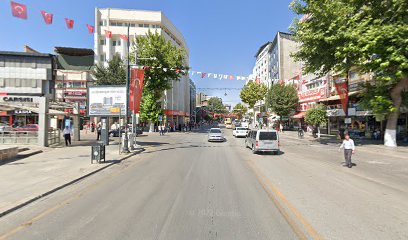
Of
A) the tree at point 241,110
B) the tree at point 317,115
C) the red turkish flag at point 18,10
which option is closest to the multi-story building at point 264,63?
the tree at point 241,110

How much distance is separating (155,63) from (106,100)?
76.4 ft

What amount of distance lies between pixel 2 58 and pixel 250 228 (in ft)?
179

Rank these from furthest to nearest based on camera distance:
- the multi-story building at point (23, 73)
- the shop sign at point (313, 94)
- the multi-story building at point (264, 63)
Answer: the multi-story building at point (264, 63), the multi-story building at point (23, 73), the shop sign at point (313, 94)

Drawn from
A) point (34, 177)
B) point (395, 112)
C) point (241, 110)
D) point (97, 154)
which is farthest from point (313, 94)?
point (241, 110)

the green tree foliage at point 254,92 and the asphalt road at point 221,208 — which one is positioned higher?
the green tree foliage at point 254,92

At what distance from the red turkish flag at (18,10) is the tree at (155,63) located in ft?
91.9

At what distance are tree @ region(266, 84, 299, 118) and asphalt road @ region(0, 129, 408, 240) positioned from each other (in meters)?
40.5

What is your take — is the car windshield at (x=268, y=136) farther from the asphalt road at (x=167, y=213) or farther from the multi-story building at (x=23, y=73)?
the multi-story building at (x=23, y=73)

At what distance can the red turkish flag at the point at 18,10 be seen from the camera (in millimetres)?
12914

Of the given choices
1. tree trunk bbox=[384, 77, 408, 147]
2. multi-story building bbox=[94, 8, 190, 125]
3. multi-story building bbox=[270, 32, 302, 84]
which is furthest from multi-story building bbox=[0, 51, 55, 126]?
multi-story building bbox=[270, 32, 302, 84]

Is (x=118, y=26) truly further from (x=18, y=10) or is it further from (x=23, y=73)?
(x=18, y=10)

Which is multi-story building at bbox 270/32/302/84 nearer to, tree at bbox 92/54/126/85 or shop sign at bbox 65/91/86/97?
tree at bbox 92/54/126/85

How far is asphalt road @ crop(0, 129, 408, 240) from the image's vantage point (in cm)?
499

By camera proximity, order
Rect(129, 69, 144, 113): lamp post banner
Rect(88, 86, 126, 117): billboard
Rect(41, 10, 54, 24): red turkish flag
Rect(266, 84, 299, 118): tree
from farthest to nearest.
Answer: Rect(266, 84, 299, 118): tree < Rect(88, 86, 126, 117): billboard < Rect(129, 69, 144, 113): lamp post banner < Rect(41, 10, 54, 24): red turkish flag
